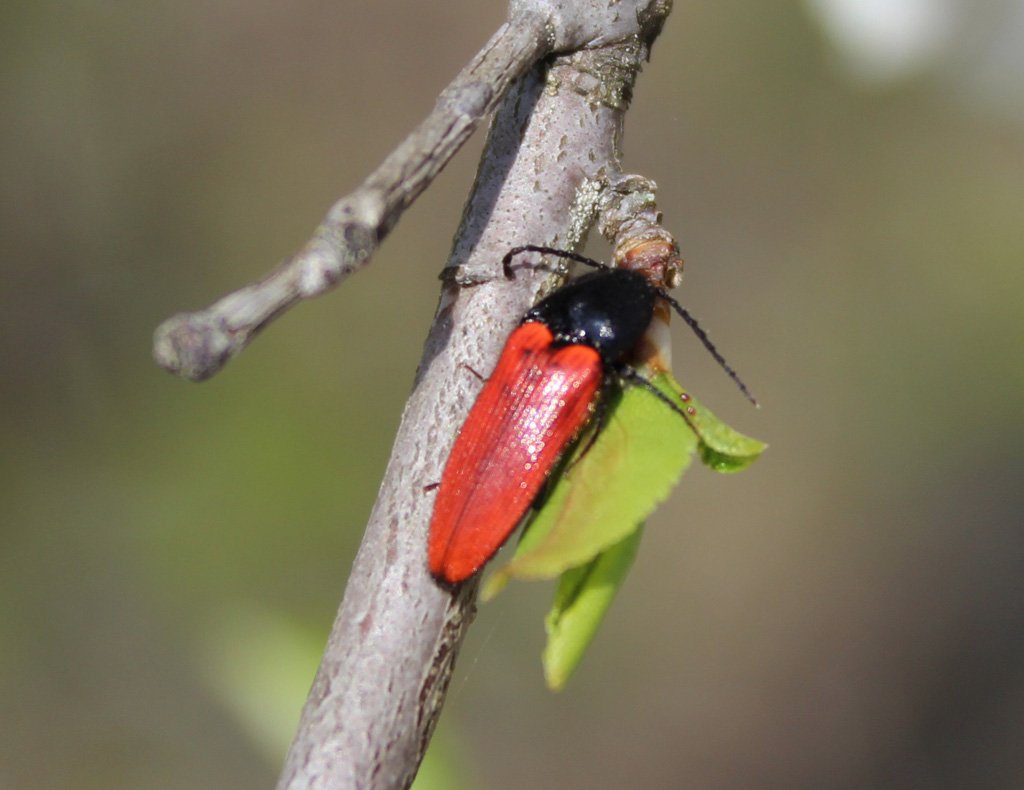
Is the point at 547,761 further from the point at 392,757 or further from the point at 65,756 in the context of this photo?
the point at 392,757

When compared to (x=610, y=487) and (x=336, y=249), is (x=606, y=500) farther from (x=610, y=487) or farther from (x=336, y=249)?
(x=336, y=249)

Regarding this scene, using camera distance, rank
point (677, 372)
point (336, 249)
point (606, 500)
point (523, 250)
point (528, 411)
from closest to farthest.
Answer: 1. point (336, 249)
2. point (606, 500)
3. point (523, 250)
4. point (528, 411)
5. point (677, 372)

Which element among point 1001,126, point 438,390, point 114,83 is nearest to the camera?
point 438,390

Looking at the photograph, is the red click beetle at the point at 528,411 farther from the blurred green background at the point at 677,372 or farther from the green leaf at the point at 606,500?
the blurred green background at the point at 677,372

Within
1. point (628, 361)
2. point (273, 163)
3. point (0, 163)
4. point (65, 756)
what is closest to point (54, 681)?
point (65, 756)

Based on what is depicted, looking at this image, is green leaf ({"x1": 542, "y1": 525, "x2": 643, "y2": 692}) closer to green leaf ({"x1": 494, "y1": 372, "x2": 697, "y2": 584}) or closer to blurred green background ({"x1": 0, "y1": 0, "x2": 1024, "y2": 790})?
green leaf ({"x1": 494, "y1": 372, "x2": 697, "y2": 584})

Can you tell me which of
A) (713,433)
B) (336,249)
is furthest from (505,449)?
(336,249)
